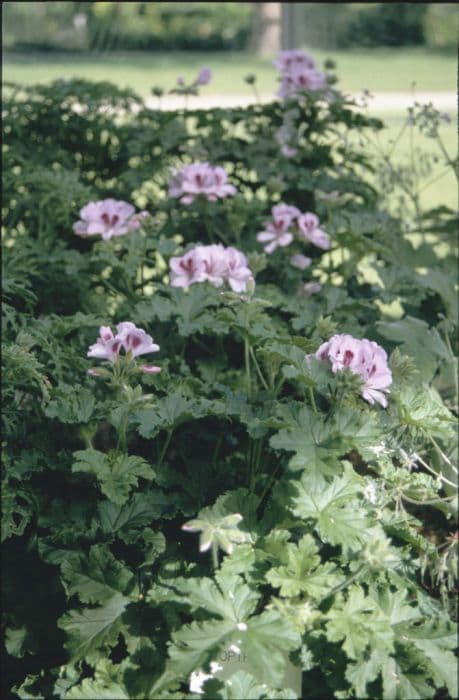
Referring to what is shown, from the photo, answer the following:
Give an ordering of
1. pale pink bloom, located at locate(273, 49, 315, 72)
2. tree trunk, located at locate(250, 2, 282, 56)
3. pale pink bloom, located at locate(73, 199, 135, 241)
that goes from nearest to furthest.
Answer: pale pink bloom, located at locate(73, 199, 135, 241) → pale pink bloom, located at locate(273, 49, 315, 72) → tree trunk, located at locate(250, 2, 282, 56)

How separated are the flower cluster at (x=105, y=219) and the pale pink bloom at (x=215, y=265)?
0.42 metres

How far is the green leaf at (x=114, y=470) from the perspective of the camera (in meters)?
1.79

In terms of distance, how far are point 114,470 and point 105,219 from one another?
1130 mm

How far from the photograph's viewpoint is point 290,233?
9.82 feet

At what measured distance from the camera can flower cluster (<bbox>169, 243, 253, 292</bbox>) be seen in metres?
2.42

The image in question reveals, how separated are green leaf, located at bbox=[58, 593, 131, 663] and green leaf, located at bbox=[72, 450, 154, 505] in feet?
0.67

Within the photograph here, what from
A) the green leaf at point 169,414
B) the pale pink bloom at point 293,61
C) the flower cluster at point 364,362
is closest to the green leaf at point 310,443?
the flower cluster at point 364,362

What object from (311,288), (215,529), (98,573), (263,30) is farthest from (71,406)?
(263,30)

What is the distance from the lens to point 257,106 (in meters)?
3.51

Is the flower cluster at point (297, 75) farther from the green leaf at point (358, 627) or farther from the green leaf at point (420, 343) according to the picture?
the green leaf at point (358, 627)

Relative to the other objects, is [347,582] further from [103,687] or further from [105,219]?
[105,219]

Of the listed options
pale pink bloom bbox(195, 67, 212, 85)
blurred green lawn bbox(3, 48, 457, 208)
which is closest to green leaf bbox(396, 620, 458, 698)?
pale pink bloom bbox(195, 67, 212, 85)

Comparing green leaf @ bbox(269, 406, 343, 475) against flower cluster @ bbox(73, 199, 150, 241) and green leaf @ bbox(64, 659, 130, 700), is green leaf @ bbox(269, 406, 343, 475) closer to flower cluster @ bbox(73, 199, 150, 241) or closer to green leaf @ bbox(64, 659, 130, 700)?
green leaf @ bbox(64, 659, 130, 700)

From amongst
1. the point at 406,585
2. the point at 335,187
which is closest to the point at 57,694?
the point at 406,585
